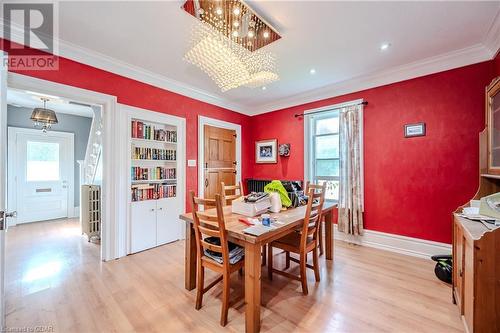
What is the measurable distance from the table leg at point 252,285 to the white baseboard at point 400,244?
2.51 meters

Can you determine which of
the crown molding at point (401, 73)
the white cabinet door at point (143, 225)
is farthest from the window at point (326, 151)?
the white cabinet door at point (143, 225)

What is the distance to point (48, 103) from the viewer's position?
173 inches

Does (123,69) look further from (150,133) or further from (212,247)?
(212,247)

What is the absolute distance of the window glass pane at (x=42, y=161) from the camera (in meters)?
4.62

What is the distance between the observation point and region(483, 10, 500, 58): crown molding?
2.01 meters

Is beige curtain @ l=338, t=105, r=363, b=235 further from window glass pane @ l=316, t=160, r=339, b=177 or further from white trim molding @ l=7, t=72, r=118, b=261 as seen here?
white trim molding @ l=7, t=72, r=118, b=261

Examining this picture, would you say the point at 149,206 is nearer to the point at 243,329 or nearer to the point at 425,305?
the point at 243,329

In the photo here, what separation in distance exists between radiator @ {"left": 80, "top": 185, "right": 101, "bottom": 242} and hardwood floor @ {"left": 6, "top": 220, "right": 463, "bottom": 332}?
57 cm

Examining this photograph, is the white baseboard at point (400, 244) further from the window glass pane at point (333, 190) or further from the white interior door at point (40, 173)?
the white interior door at point (40, 173)

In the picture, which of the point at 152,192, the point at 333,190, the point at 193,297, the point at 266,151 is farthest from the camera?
the point at 266,151

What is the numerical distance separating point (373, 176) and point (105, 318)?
3659 mm

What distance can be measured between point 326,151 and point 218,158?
2.14 metres

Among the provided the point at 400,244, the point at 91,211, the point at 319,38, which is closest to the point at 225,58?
the point at 319,38

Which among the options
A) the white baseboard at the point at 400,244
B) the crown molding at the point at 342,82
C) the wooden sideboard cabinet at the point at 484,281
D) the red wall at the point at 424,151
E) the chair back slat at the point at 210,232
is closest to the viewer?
the wooden sideboard cabinet at the point at 484,281
